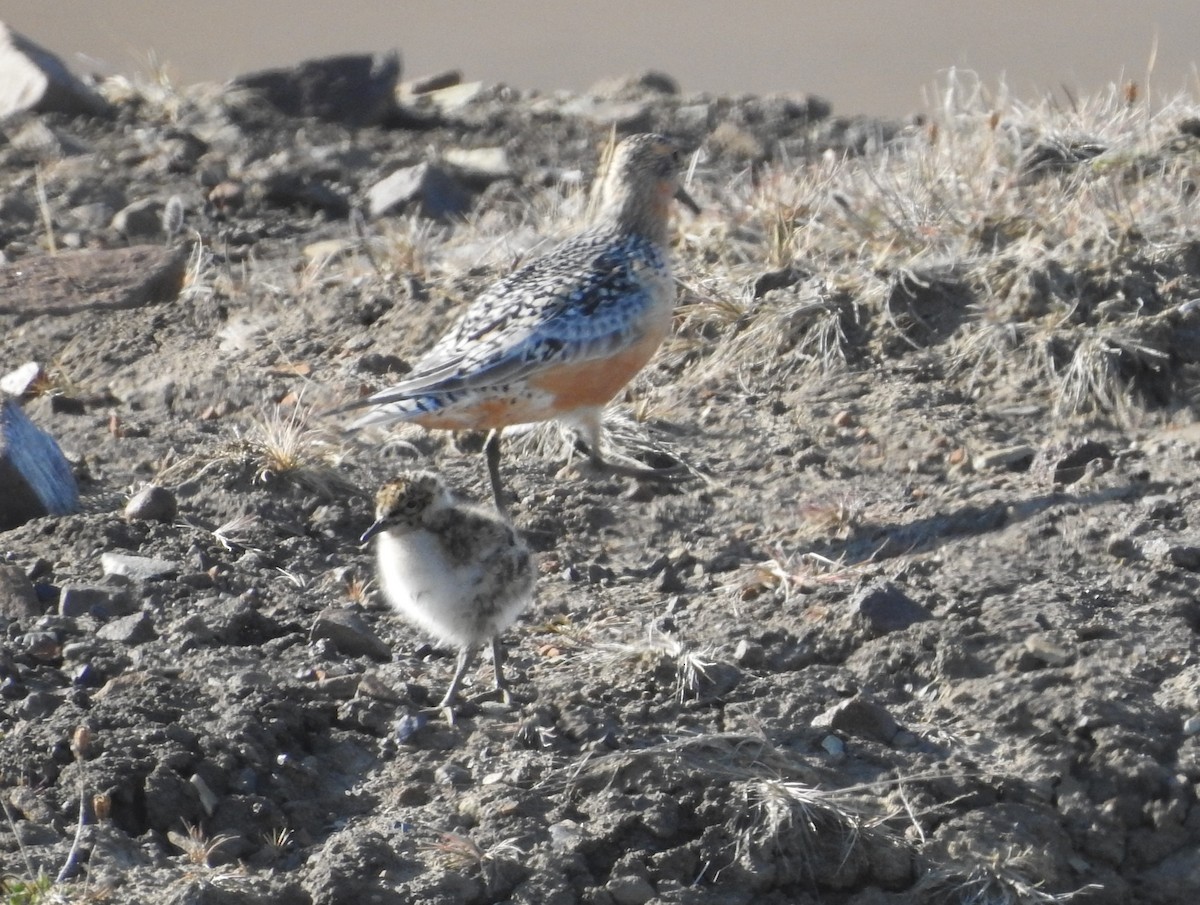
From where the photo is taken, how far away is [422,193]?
33.5 ft

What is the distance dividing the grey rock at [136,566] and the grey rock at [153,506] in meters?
0.33

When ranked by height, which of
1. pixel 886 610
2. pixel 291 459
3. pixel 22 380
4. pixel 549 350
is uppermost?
pixel 549 350

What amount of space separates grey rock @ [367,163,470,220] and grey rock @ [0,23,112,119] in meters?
2.43

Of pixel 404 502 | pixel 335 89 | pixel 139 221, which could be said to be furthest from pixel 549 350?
pixel 335 89

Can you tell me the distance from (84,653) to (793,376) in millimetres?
3269

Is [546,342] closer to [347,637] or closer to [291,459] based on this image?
[291,459]

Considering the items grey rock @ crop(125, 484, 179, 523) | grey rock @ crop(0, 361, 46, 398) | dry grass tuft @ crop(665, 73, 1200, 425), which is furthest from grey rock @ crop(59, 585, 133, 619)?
dry grass tuft @ crop(665, 73, 1200, 425)

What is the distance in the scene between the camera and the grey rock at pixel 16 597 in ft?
19.8

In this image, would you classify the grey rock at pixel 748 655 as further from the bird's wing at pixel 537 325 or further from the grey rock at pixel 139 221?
the grey rock at pixel 139 221

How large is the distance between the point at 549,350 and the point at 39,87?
6.08m

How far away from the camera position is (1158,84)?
10.2 meters

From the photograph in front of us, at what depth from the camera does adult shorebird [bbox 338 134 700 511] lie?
6.80m

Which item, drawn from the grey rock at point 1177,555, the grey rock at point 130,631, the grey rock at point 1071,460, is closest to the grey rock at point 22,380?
the grey rock at point 130,631

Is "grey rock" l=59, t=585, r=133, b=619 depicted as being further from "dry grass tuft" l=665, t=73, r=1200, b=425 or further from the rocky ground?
"dry grass tuft" l=665, t=73, r=1200, b=425
